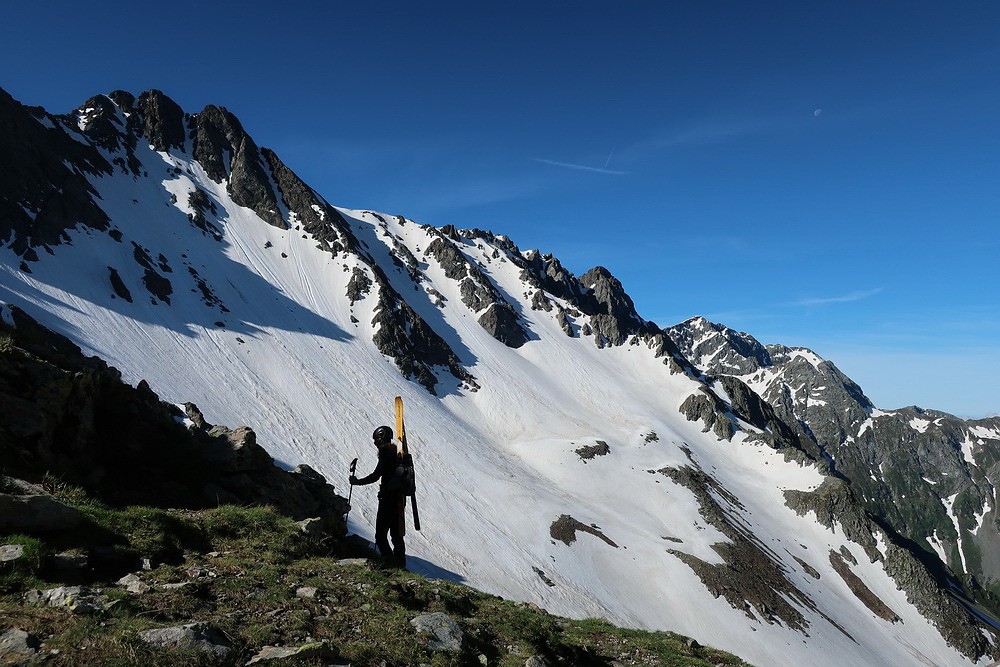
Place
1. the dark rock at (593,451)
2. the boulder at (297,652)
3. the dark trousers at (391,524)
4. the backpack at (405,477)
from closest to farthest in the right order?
the boulder at (297,652)
the backpack at (405,477)
the dark trousers at (391,524)
the dark rock at (593,451)

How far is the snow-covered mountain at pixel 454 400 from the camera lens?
6656 cm

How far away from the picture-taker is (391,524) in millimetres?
14422

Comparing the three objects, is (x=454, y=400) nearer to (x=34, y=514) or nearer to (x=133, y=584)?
(x=34, y=514)

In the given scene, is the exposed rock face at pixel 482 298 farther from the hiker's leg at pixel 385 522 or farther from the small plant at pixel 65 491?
the small plant at pixel 65 491

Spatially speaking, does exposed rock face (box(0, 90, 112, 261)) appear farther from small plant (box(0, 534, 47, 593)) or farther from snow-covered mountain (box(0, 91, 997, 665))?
small plant (box(0, 534, 47, 593))

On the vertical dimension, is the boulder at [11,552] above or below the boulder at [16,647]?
below

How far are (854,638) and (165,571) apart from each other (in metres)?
91.5

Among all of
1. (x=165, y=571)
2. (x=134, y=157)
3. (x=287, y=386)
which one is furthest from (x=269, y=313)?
(x=165, y=571)

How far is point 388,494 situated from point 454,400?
336 feet

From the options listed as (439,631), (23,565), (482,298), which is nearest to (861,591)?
(439,631)

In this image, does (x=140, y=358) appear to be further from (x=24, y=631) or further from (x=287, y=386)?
(x=24, y=631)

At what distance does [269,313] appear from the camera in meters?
106

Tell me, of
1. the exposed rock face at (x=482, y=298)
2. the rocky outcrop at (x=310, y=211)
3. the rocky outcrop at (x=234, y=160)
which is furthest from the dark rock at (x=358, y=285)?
the exposed rock face at (x=482, y=298)

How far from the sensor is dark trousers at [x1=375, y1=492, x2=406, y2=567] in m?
14.2
